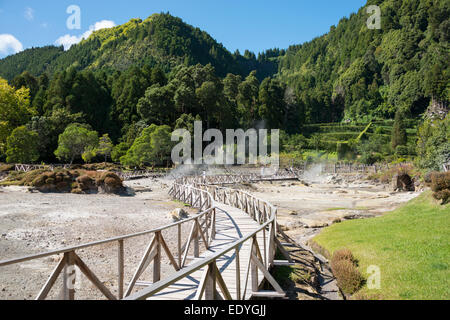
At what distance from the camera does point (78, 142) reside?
47156mm

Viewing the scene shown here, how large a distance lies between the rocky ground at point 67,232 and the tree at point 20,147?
2134 centimetres

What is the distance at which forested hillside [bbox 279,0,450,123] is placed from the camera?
9419 centimetres

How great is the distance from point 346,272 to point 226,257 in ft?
9.56

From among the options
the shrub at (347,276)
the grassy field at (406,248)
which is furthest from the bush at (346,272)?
the grassy field at (406,248)

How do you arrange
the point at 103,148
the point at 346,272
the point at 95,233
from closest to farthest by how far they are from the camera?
the point at 346,272 < the point at 95,233 < the point at 103,148

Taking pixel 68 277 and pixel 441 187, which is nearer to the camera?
pixel 68 277

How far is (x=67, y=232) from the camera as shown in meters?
13.1

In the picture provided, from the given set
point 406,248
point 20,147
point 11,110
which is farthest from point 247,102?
point 406,248

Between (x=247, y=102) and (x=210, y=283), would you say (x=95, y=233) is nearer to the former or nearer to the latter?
(x=210, y=283)

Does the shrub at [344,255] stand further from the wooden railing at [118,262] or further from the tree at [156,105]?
the tree at [156,105]

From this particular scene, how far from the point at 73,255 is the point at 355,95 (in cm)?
12420

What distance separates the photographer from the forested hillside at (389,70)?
9419 centimetres
